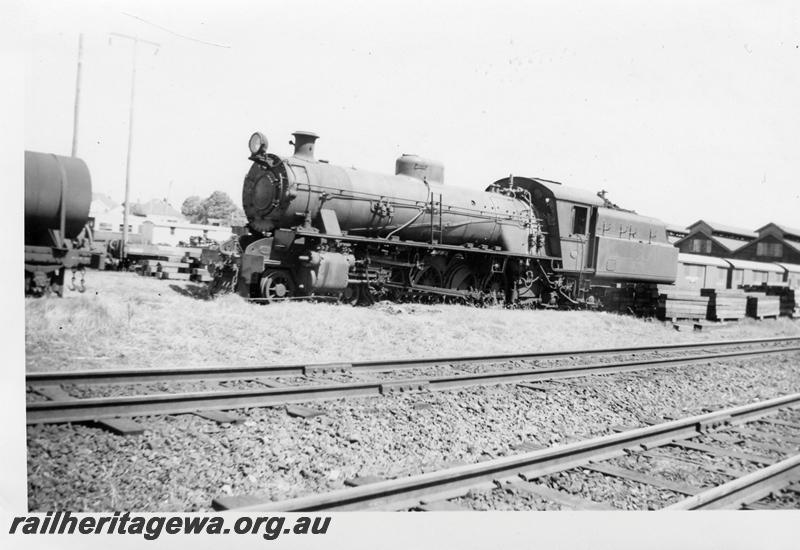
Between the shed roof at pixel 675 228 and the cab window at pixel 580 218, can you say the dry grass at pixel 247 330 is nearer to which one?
the cab window at pixel 580 218

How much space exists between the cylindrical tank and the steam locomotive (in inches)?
174

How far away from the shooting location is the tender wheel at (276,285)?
925cm

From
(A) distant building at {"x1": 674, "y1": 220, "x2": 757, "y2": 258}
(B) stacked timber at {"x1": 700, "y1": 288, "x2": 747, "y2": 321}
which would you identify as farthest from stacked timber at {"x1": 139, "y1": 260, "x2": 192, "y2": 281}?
(B) stacked timber at {"x1": 700, "y1": 288, "x2": 747, "y2": 321}

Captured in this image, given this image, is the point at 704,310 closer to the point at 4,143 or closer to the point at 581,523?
the point at 581,523

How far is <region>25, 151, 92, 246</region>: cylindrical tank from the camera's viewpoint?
3578 millimetres

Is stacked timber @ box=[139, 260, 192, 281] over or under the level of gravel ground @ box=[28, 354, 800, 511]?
over

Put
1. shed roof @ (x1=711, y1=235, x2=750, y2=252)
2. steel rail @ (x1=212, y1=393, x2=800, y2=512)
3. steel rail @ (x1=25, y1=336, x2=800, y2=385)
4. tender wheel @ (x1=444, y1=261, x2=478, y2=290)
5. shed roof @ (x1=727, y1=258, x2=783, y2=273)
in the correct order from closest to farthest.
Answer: steel rail @ (x1=212, y1=393, x2=800, y2=512) < steel rail @ (x1=25, y1=336, x2=800, y2=385) < shed roof @ (x1=711, y1=235, x2=750, y2=252) < tender wheel @ (x1=444, y1=261, x2=478, y2=290) < shed roof @ (x1=727, y1=258, x2=783, y2=273)

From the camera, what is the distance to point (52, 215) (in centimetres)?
448

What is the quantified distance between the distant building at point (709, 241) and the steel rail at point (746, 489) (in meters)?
6.77

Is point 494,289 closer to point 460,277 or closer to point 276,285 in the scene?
point 460,277

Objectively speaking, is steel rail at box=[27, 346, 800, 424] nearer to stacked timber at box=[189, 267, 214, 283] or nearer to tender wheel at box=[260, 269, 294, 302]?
tender wheel at box=[260, 269, 294, 302]

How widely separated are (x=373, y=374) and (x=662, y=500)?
297 cm

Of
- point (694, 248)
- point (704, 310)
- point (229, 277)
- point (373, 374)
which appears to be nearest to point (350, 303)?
point (229, 277)

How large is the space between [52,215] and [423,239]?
24.7ft
